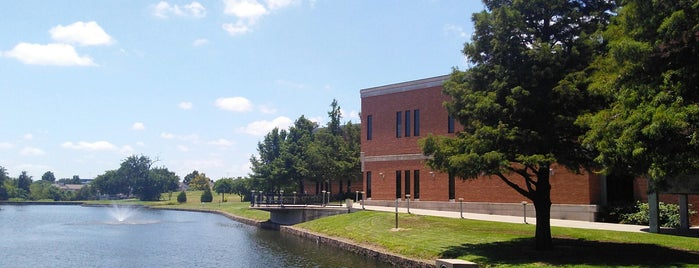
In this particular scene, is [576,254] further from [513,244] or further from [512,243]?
[512,243]

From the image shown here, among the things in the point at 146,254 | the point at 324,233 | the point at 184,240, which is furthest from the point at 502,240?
the point at 184,240

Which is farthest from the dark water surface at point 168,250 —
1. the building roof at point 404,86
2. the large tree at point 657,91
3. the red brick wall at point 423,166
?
the building roof at point 404,86

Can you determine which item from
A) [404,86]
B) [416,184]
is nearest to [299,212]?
[416,184]

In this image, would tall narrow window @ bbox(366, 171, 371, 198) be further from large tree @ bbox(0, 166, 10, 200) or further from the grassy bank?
Answer: large tree @ bbox(0, 166, 10, 200)

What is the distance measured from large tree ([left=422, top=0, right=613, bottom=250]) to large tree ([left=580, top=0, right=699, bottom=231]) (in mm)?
3587

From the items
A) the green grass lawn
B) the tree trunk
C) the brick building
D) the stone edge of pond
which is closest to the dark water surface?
the stone edge of pond

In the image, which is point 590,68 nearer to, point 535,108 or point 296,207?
point 535,108

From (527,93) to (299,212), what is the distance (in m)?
31.6

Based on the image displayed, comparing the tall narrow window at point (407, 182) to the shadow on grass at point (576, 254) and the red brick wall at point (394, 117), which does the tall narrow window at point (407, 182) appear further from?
the shadow on grass at point (576, 254)

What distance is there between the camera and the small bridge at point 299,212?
44.5m

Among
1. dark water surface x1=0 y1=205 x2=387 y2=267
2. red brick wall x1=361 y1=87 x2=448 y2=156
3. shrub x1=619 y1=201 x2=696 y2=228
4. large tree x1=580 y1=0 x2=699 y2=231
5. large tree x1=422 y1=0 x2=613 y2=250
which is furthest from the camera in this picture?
red brick wall x1=361 y1=87 x2=448 y2=156

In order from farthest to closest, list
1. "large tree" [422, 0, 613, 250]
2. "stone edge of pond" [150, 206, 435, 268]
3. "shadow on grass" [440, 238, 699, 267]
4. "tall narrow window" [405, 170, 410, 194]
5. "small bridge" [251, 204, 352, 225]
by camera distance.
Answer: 1. "tall narrow window" [405, 170, 410, 194]
2. "small bridge" [251, 204, 352, 225]
3. "stone edge of pond" [150, 206, 435, 268]
4. "large tree" [422, 0, 613, 250]
5. "shadow on grass" [440, 238, 699, 267]

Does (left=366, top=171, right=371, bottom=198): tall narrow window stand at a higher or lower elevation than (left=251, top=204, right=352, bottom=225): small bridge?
higher

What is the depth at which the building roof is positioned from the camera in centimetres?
4347
